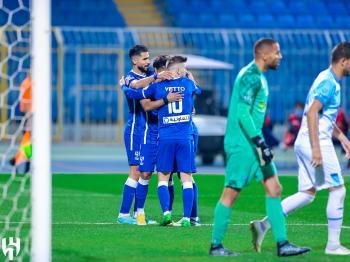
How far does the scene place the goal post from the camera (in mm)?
8266

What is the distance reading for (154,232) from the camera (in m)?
11.6

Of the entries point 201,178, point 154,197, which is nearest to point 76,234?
point 154,197

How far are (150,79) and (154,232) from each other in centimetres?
178

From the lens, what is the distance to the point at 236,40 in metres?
30.6

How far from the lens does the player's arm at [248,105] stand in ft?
30.8

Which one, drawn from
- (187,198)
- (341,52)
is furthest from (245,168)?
(187,198)

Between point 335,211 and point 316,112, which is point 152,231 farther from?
point 316,112

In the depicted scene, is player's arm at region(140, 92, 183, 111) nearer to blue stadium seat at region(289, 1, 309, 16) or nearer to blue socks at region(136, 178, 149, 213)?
blue socks at region(136, 178, 149, 213)

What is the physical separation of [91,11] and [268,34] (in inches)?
278

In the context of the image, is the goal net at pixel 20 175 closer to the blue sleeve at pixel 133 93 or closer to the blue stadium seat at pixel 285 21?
the blue sleeve at pixel 133 93

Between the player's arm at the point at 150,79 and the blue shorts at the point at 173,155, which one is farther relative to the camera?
the blue shorts at the point at 173,155

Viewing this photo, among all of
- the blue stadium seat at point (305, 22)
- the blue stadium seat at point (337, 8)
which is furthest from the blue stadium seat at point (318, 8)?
the blue stadium seat at point (305, 22)

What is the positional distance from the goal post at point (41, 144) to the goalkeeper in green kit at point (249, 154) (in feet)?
5.84

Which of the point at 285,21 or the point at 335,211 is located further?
the point at 285,21
